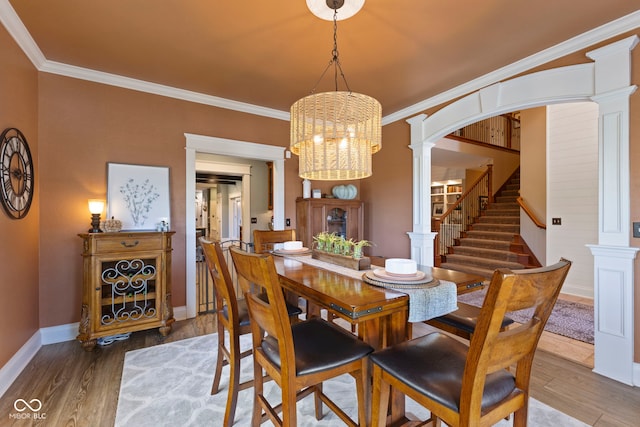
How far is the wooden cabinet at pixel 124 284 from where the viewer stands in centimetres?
253

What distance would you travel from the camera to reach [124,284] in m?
2.72

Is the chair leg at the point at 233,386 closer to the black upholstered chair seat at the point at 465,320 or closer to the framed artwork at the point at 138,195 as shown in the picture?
the black upholstered chair seat at the point at 465,320

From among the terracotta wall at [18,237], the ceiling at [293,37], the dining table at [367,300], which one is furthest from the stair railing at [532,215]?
the terracotta wall at [18,237]

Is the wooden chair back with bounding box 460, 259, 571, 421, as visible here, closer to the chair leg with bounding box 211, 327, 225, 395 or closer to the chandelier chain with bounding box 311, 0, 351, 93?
the chair leg with bounding box 211, 327, 225, 395

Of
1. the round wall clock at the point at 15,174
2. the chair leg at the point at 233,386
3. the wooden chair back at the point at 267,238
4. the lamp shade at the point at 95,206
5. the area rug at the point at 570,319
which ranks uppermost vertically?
the round wall clock at the point at 15,174

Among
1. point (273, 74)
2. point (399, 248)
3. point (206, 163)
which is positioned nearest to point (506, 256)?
point (399, 248)

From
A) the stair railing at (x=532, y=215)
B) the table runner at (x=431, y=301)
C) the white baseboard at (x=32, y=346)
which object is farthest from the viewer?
the stair railing at (x=532, y=215)

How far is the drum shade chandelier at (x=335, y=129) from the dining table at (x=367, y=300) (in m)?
0.76

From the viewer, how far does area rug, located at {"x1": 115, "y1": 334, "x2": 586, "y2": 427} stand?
169 centimetres

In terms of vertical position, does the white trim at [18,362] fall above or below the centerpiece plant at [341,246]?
below

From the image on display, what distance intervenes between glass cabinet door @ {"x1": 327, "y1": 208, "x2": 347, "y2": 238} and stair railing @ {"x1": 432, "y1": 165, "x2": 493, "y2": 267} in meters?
3.12

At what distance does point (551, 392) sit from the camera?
1969 millimetres

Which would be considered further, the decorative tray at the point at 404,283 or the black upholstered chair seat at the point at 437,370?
the decorative tray at the point at 404,283

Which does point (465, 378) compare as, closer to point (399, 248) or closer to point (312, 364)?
point (312, 364)
